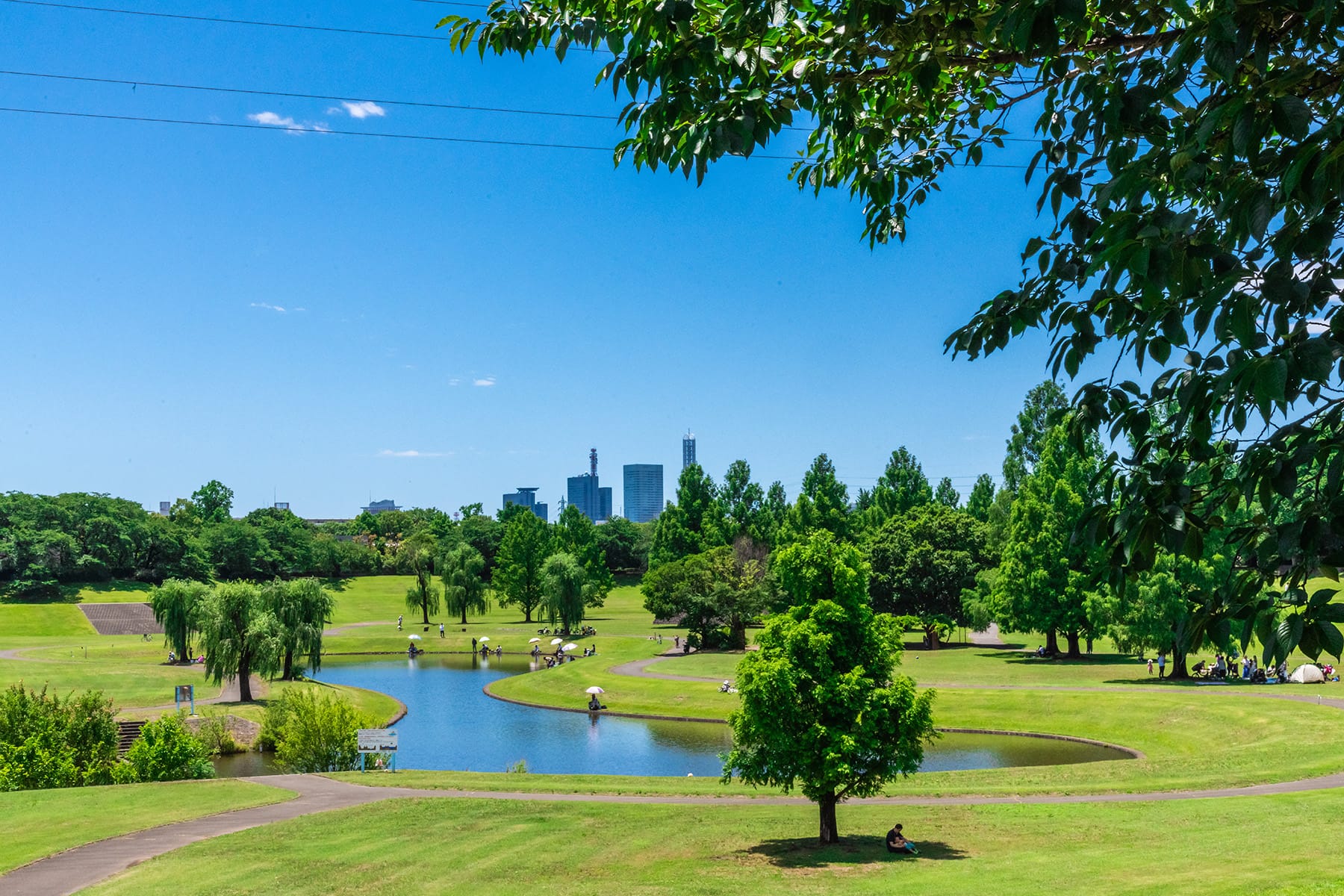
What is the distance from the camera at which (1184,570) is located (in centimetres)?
4741

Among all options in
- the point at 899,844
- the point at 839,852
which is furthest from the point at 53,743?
the point at 899,844

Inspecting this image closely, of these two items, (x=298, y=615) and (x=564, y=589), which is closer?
(x=298, y=615)

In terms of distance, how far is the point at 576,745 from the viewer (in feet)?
146

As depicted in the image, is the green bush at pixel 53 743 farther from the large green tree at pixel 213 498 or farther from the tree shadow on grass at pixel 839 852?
the large green tree at pixel 213 498

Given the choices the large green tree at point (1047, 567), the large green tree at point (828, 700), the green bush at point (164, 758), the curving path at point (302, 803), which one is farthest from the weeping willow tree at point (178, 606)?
the large green tree at point (828, 700)

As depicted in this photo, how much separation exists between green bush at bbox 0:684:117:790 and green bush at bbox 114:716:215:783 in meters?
1.09

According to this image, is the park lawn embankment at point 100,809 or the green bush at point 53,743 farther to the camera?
the green bush at point 53,743

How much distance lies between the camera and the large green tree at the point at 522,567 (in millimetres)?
104125

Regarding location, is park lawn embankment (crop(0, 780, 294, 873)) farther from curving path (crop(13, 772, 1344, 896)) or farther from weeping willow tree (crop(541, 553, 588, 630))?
weeping willow tree (crop(541, 553, 588, 630))

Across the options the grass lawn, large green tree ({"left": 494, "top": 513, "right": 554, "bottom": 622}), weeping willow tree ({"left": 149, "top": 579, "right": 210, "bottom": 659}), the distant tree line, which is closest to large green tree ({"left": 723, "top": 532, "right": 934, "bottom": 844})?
the grass lawn

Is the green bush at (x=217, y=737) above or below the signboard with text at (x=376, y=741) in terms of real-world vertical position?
below

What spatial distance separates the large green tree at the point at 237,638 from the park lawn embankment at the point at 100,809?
21.6 metres

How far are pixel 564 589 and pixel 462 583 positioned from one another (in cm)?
Result: 1724

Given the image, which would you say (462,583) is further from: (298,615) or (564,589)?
(298,615)
